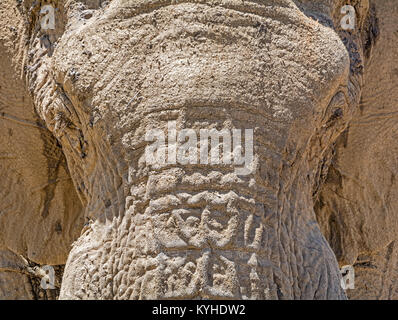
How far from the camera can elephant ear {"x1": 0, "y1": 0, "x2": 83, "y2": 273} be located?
328 centimetres

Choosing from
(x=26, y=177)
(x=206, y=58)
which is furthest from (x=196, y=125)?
(x=26, y=177)

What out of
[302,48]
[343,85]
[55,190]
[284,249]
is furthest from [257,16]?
[55,190]

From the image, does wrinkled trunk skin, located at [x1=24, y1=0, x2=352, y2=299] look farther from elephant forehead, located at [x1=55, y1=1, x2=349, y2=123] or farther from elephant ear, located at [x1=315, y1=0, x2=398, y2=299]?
elephant ear, located at [x1=315, y1=0, x2=398, y2=299]

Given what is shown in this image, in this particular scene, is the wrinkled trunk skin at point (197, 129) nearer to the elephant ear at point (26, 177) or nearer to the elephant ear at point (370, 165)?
the elephant ear at point (26, 177)

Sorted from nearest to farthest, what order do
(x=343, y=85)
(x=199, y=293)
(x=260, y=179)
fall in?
(x=199, y=293), (x=260, y=179), (x=343, y=85)

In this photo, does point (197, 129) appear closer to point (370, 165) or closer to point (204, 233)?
point (204, 233)

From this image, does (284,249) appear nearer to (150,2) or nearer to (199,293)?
(199,293)

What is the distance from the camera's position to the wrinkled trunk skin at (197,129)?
8.04ft

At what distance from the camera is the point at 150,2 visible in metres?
2.70

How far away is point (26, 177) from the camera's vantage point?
3.35 m

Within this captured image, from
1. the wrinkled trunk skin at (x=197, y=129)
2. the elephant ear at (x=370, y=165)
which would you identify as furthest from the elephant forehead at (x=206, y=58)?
the elephant ear at (x=370, y=165)

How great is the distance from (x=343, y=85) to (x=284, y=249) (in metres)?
0.51

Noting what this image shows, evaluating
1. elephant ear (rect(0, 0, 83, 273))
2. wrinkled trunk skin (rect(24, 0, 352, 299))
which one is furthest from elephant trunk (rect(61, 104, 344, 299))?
elephant ear (rect(0, 0, 83, 273))

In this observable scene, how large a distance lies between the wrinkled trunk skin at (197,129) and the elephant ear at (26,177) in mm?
452
